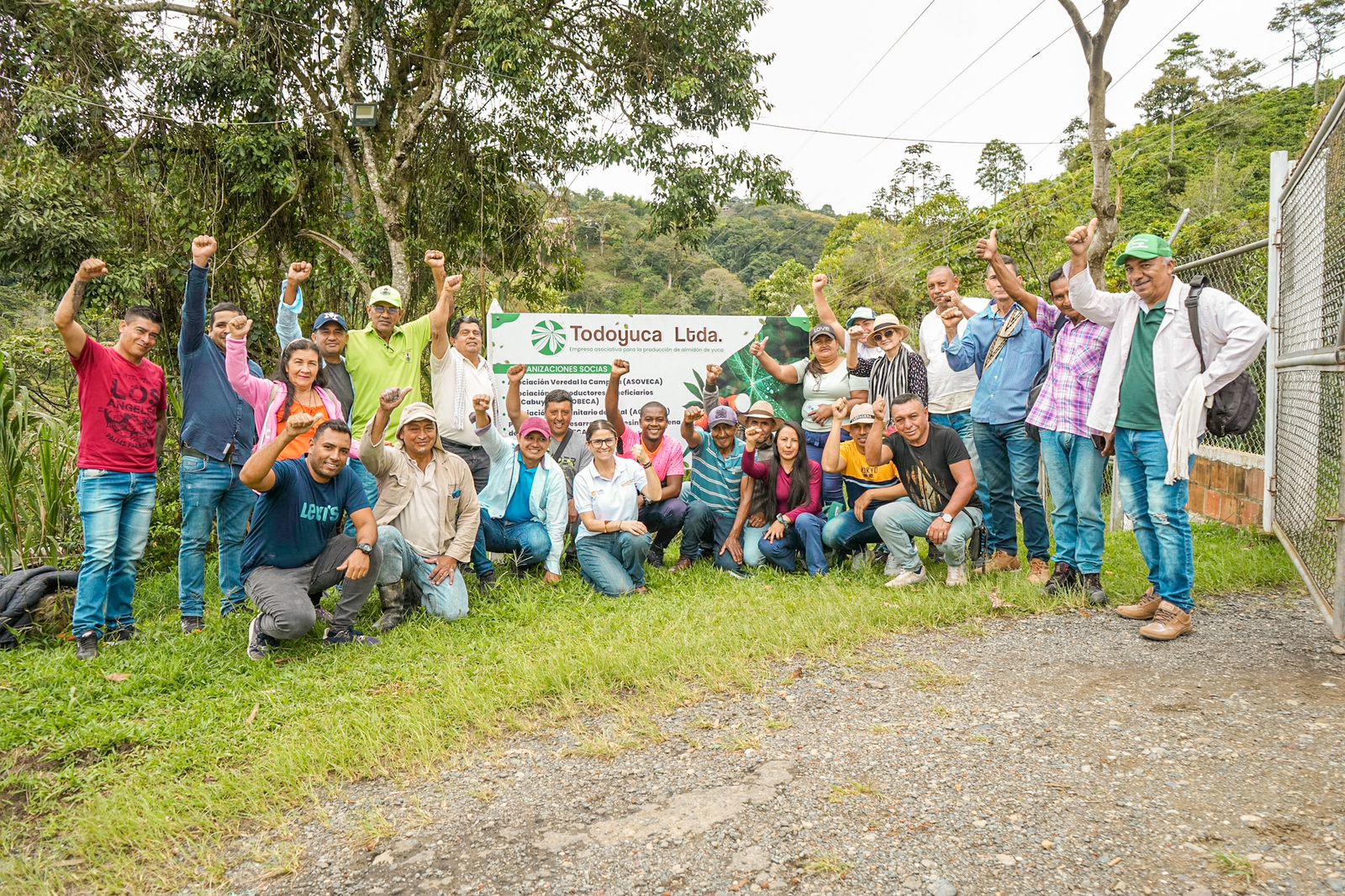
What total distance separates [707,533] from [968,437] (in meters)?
2.08

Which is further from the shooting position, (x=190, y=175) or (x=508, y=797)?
(x=190, y=175)

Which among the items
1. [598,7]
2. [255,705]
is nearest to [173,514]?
[255,705]

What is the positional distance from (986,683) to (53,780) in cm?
398

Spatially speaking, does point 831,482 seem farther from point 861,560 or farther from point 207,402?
point 207,402

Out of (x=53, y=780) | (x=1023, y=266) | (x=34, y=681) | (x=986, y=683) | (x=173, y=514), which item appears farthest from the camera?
(x=1023, y=266)

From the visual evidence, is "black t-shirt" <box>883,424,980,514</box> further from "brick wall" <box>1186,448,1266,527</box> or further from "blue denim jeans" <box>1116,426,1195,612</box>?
"brick wall" <box>1186,448,1266,527</box>

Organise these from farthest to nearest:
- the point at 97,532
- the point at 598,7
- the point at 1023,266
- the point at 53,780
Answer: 1. the point at 1023,266
2. the point at 598,7
3. the point at 97,532
4. the point at 53,780

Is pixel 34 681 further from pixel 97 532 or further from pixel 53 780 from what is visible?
pixel 53 780

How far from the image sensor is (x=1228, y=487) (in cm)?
700

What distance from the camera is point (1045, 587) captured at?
210 inches

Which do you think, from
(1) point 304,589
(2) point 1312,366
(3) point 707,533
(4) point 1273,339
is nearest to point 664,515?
(3) point 707,533

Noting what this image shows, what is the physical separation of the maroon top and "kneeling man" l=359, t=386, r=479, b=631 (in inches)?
81.7

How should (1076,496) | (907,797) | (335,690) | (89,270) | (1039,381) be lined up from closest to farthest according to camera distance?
(907,797)
(335,690)
(89,270)
(1076,496)
(1039,381)

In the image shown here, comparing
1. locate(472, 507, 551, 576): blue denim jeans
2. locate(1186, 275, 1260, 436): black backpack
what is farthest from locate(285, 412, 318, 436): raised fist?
locate(1186, 275, 1260, 436): black backpack
